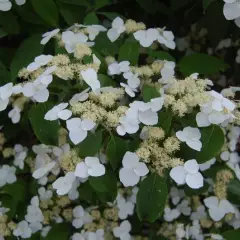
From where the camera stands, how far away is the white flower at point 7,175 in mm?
1382

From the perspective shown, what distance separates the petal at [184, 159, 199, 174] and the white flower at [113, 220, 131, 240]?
1.45 feet

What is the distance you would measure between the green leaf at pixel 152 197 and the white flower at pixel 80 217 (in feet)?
1.02

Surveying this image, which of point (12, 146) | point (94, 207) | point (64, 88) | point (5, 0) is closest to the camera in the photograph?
point (64, 88)

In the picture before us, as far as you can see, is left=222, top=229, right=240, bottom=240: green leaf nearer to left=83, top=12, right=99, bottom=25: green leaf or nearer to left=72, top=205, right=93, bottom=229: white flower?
left=72, top=205, right=93, bottom=229: white flower

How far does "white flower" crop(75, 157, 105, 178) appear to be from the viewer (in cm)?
101

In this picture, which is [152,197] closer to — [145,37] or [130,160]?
[130,160]

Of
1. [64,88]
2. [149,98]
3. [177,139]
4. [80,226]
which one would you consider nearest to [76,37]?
[64,88]

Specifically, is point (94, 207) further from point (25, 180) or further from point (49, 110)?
point (49, 110)

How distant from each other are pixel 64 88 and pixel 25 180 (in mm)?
409

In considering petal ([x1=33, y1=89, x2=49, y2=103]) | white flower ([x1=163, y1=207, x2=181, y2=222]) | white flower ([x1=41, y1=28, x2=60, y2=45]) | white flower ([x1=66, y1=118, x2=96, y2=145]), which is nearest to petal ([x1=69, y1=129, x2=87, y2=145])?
white flower ([x1=66, y1=118, x2=96, y2=145])

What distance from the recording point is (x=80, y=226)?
1354mm

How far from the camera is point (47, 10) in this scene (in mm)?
1318

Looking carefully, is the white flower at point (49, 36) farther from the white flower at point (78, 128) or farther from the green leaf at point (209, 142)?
the green leaf at point (209, 142)

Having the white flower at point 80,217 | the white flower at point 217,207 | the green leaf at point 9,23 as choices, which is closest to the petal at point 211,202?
the white flower at point 217,207
